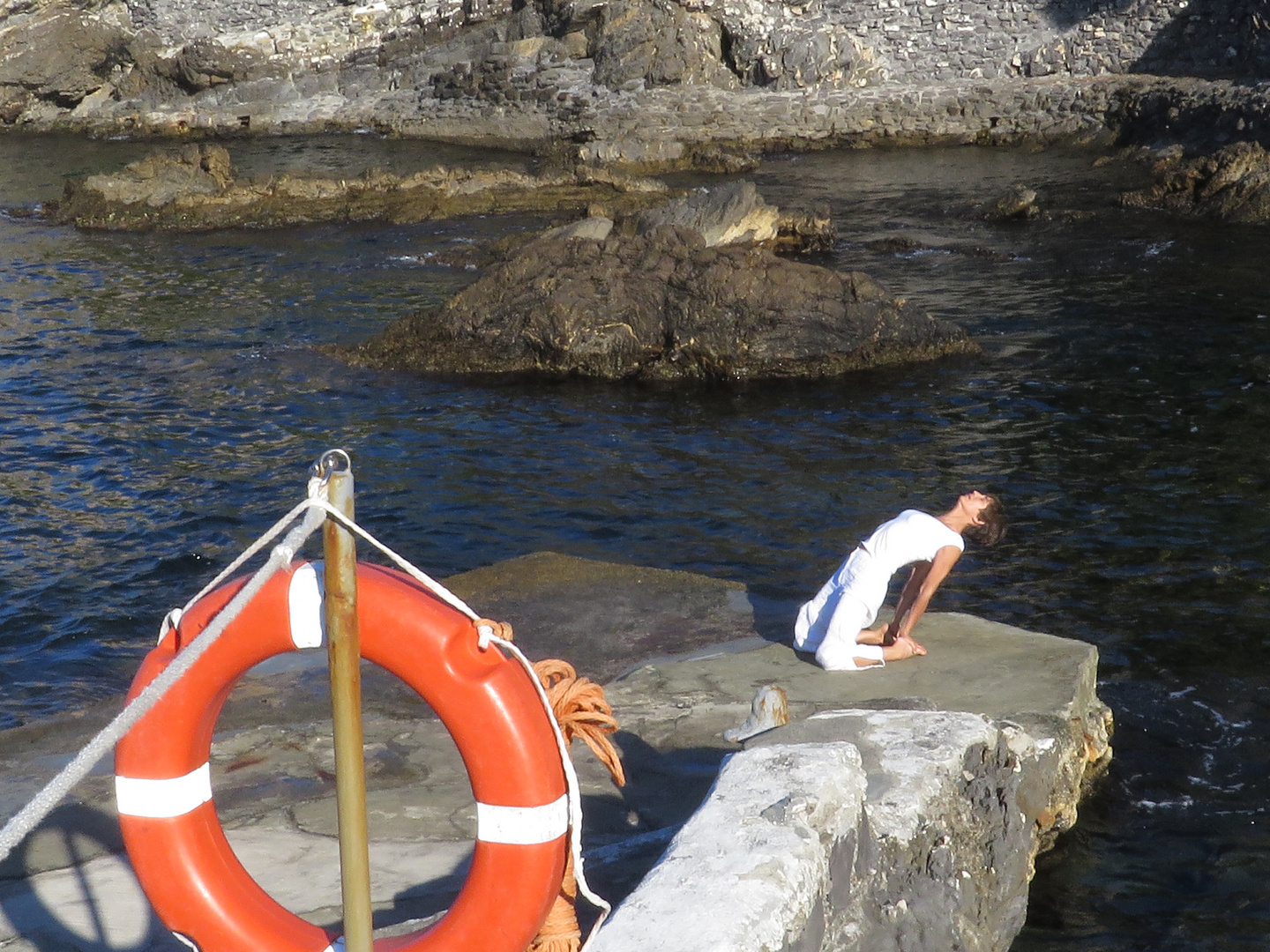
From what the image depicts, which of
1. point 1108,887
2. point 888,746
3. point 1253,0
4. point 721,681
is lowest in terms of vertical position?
point 1108,887

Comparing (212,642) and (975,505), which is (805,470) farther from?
(212,642)

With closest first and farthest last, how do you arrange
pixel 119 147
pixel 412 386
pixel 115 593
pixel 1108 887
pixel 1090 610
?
pixel 1108 887 < pixel 1090 610 < pixel 115 593 < pixel 412 386 < pixel 119 147

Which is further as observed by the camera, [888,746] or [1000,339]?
[1000,339]

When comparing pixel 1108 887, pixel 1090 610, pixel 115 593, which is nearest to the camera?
pixel 1108 887

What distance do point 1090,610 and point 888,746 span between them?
353cm

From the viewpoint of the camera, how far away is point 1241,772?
5.44 meters

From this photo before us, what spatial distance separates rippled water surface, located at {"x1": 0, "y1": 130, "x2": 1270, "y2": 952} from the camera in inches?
222

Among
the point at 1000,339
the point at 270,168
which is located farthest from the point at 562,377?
the point at 270,168

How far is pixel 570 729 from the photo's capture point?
3523 millimetres

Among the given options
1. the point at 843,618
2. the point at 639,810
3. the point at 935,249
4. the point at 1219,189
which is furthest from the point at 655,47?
the point at 639,810

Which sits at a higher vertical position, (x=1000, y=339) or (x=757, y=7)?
(x=757, y=7)

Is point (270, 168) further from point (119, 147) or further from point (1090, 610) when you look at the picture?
point (1090, 610)

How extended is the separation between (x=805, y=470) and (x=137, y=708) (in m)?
7.17

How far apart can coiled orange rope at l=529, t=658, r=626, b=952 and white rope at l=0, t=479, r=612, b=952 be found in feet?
0.45
